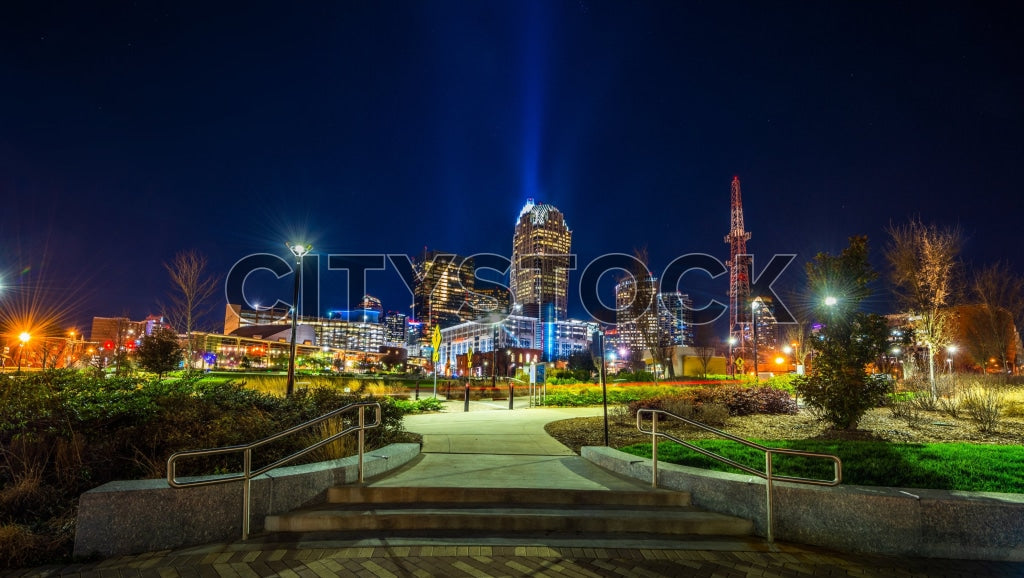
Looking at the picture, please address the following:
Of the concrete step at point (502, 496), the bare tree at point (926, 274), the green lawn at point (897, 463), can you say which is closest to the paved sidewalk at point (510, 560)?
the concrete step at point (502, 496)

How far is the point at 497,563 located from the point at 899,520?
4124mm

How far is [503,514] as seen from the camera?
597 centimetres

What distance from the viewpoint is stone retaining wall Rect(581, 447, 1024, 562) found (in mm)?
5297

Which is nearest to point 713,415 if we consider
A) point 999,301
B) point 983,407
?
point 983,407

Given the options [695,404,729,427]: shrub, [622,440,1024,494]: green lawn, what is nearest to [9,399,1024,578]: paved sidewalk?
[622,440,1024,494]: green lawn

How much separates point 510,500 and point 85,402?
20.7 ft

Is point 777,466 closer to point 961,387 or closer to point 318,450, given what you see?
point 318,450

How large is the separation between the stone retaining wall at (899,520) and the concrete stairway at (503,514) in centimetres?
50

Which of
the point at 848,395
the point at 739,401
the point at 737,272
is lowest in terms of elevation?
the point at 739,401

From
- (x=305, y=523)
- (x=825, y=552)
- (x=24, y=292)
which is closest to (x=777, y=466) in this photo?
(x=825, y=552)

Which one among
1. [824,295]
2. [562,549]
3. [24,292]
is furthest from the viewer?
[24,292]

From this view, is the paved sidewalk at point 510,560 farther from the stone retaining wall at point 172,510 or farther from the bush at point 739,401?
the bush at point 739,401

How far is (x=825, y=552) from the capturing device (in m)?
5.41

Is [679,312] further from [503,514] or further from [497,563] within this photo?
[497,563]
